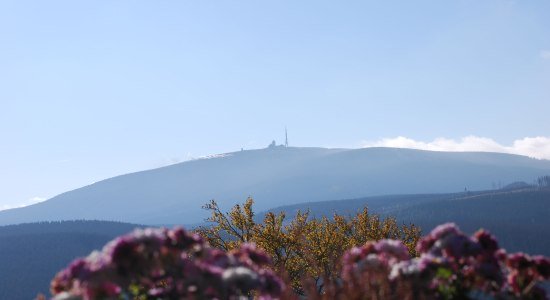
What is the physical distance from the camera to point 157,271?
35.5 ft

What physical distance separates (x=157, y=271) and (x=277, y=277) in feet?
7.28

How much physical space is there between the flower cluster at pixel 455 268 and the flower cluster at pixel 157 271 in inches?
85.2

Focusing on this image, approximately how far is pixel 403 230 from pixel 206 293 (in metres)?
46.6

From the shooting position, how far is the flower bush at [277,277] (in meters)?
9.44

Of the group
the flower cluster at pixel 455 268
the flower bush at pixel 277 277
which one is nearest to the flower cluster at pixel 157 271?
the flower bush at pixel 277 277

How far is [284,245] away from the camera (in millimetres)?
46375

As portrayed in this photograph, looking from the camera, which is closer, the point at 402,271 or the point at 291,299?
the point at 291,299

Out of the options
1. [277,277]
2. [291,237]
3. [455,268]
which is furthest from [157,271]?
[291,237]

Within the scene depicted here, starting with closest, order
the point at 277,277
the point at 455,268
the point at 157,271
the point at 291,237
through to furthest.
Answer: the point at 157,271 → the point at 277,277 → the point at 455,268 → the point at 291,237

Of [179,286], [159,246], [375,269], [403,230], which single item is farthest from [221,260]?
[403,230]

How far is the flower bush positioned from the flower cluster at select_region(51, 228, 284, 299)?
16mm

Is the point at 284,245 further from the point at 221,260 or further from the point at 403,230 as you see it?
the point at 221,260

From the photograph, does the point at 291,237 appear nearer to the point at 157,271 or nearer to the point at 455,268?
the point at 455,268

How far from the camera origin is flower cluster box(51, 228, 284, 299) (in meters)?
9.35
